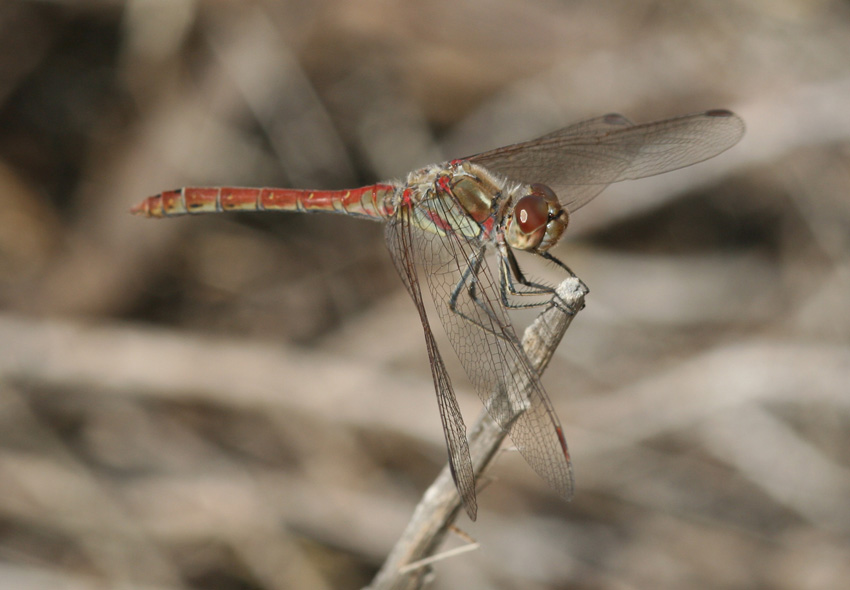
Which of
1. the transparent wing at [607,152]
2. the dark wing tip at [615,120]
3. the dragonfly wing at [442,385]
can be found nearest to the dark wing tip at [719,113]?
the transparent wing at [607,152]

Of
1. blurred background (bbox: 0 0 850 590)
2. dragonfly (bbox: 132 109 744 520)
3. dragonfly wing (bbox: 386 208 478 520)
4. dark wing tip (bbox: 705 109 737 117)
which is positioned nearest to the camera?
dragonfly wing (bbox: 386 208 478 520)

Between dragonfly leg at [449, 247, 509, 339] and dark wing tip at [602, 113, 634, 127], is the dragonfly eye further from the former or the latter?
dark wing tip at [602, 113, 634, 127]

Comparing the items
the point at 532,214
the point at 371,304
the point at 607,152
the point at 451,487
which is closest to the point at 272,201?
the point at 532,214

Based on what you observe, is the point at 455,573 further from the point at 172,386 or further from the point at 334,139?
the point at 334,139

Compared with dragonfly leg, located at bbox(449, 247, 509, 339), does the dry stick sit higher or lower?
lower

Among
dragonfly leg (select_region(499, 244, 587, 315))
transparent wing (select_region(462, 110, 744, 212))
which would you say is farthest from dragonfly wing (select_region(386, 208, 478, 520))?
transparent wing (select_region(462, 110, 744, 212))

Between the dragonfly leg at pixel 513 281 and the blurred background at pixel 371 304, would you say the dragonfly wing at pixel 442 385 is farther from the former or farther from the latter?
the blurred background at pixel 371 304

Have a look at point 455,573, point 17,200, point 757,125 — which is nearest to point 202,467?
point 455,573
